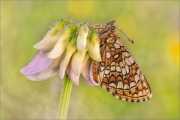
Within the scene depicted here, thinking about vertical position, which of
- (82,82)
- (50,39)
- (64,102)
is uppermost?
(82,82)

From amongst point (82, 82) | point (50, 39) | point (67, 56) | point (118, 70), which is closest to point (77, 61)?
point (67, 56)

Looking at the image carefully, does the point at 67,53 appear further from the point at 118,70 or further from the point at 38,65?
the point at 118,70

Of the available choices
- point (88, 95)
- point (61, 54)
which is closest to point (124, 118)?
point (88, 95)

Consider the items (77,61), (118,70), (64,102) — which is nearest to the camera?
(64,102)

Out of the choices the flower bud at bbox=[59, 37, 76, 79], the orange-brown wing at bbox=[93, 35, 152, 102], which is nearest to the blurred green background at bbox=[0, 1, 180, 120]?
the orange-brown wing at bbox=[93, 35, 152, 102]

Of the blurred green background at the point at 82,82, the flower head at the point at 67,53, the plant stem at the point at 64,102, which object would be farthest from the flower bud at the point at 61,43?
the blurred green background at the point at 82,82
